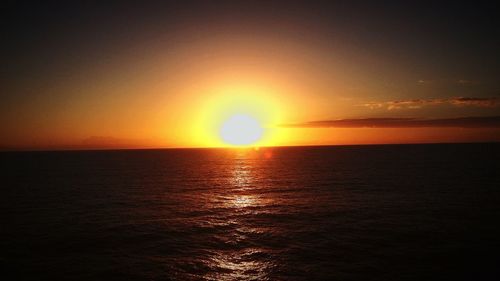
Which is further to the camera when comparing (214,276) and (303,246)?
(303,246)

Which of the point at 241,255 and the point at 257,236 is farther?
the point at 257,236

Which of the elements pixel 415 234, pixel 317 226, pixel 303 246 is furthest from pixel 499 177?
pixel 303 246

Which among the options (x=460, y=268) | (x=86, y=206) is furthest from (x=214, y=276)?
(x=86, y=206)

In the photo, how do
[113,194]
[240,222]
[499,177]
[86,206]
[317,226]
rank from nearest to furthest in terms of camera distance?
[317,226] < [240,222] < [86,206] < [113,194] < [499,177]

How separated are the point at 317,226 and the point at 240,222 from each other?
29.7ft

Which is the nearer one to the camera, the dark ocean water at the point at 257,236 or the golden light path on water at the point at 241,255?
the golden light path on water at the point at 241,255

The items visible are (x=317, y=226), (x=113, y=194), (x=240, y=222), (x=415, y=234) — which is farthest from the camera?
(x=113, y=194)

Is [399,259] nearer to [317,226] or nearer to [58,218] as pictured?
[317,226]

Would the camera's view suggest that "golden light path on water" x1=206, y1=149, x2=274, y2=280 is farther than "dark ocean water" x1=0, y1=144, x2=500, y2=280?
No

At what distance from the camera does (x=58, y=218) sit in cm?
3869

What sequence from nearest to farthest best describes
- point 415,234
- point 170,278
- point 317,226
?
point 170,278 < point 415,234 < point 317,226

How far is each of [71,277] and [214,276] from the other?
407 inches

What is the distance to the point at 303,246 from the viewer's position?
27688mm

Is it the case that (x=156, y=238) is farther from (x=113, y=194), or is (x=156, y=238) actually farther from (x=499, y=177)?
(x=499, y=177)
